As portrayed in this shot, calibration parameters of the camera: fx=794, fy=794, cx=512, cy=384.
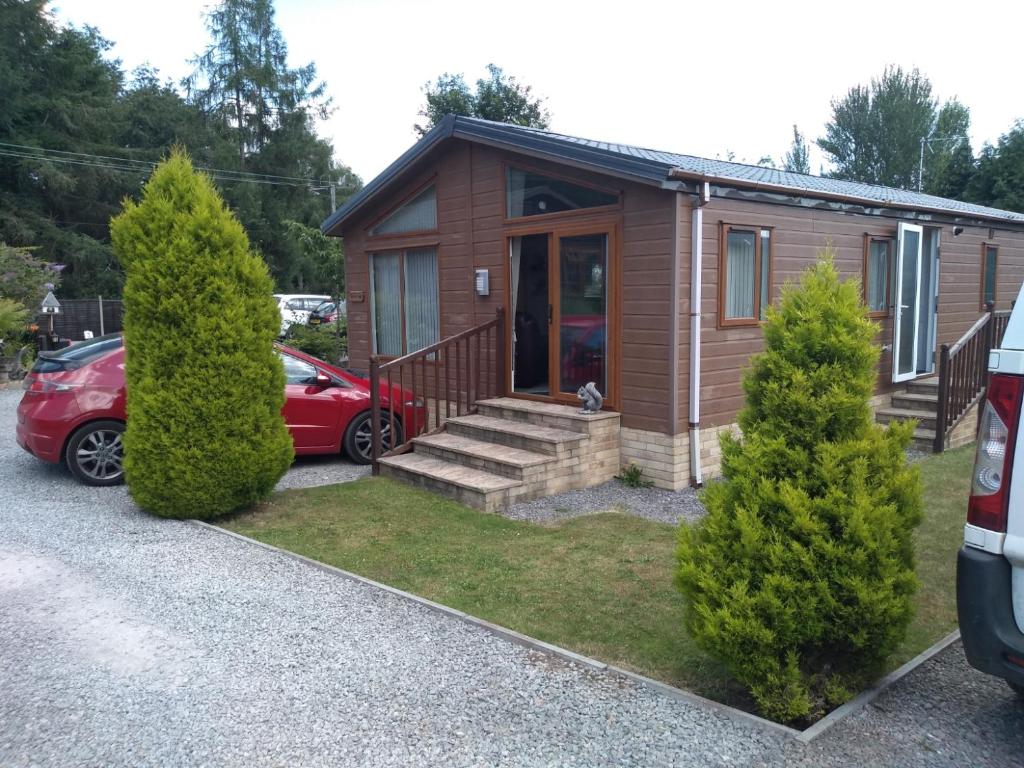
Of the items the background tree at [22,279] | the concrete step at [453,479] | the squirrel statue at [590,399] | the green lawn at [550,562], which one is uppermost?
the background tree at [22,279]

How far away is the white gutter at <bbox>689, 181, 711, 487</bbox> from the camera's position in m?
7.07

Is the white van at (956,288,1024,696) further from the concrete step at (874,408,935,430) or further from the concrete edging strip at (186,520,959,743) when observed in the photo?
the concrete step at (874,408,935,430)

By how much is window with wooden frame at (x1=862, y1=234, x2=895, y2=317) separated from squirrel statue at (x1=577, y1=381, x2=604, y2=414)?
12.8 ft

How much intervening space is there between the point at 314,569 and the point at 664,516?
2.90 meters

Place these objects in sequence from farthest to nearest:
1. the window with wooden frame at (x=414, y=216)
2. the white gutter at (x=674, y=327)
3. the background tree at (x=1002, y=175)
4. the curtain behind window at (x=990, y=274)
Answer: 1. the background tree at (x=1002, y=175)
2. the curtain behind window at (x=990, y=274)
3. the window with wooden frame at (x=414, y=216)
4. the white gutter at (x=674, y=327)

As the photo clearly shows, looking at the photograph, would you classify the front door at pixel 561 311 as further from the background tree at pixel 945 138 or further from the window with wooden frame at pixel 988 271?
the background tree at pixel 945 138

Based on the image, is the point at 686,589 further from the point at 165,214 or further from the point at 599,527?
the point at 165,214

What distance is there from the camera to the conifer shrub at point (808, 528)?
311 centimetres

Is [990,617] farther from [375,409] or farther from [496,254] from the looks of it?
[496,254]

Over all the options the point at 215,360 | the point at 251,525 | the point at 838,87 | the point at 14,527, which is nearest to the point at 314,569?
the point at 251,525

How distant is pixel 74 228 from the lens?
31.1 metres

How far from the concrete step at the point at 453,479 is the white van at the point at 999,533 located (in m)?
4.35

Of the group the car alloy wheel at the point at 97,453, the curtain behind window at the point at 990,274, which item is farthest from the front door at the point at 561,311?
the curtain behind window at the point at 990,274

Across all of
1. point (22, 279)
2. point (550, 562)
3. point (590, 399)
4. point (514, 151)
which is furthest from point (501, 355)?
point (22, 279)
